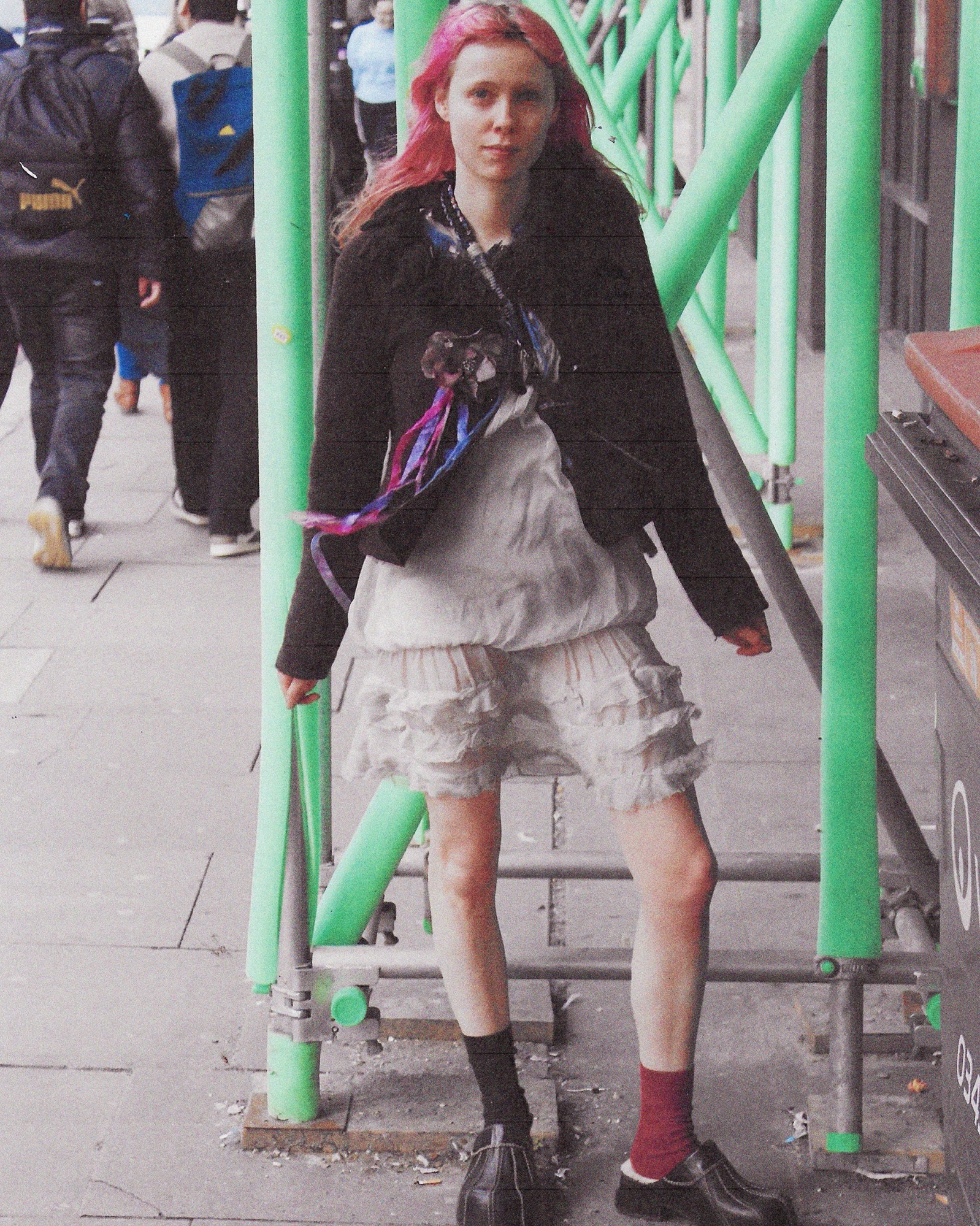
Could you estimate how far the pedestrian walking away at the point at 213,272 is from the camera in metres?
6.02

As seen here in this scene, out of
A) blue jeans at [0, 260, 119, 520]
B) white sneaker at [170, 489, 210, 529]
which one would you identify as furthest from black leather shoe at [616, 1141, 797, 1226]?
white sneaker at [170, 489, 210, 529]

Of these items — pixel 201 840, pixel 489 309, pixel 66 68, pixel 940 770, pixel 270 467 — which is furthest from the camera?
pixel 66 68

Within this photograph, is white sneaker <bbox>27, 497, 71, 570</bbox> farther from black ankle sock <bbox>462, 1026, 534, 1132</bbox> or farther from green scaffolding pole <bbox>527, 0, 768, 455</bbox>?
black ankle sock <bbox>462, 1026, 534, 1132</bbox>

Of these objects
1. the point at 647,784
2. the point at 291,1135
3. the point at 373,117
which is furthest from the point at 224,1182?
the point at 373,117

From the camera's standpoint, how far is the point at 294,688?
2.71 metres

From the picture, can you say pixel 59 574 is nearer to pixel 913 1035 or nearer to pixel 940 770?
pixel 913 1035

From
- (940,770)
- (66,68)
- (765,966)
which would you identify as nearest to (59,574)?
(66,68)

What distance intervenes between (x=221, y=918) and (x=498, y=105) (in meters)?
1.98

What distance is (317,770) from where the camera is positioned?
3.00 meters

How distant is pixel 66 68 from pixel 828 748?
4130 millimetres

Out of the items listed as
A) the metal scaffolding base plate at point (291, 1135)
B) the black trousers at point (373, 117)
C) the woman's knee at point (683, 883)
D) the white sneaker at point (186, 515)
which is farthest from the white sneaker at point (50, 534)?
the woman's knee at point (683, 883)

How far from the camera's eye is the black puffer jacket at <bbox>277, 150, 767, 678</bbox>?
2.46m

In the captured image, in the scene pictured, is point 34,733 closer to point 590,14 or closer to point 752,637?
point 752,637

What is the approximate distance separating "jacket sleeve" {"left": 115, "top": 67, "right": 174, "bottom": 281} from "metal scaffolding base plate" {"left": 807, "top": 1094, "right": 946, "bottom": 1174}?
409 cm
